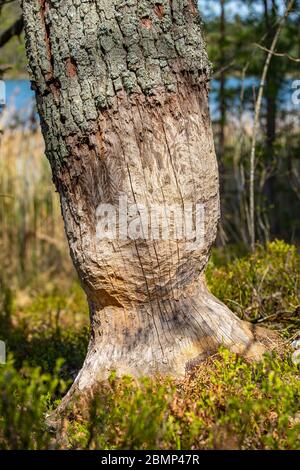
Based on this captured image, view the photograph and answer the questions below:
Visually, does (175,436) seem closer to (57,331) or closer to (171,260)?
(171,260)

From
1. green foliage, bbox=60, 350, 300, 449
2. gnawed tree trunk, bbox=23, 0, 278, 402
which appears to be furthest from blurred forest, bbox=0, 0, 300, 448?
gnawed tree trunk, bbox=23, 0, 278, 402

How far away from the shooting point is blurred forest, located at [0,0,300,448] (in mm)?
2377

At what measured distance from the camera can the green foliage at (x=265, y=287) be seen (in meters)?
3.68

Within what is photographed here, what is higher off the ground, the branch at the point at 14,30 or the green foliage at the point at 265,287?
the branch at the point at 14,30

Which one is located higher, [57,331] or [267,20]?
[267,20]

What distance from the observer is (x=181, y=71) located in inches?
111

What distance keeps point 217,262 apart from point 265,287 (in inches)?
53.9

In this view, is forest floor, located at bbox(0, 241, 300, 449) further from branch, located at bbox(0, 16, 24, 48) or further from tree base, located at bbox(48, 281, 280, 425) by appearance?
branch, located at bbox(0, 16, 24, 48)

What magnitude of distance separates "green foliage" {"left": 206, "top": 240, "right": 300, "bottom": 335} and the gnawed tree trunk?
27.1 inches

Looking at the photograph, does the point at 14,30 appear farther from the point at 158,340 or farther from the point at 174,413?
the point at 174,413

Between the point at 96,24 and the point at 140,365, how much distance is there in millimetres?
1588

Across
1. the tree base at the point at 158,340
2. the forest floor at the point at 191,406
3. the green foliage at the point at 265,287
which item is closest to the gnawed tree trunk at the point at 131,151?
the tree base at the point at 158,340

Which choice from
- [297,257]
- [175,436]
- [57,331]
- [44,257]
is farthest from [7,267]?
[175,436]

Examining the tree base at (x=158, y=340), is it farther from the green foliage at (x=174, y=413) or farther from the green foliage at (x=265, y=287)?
the green foliage at (x=265, y=287)
